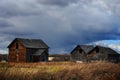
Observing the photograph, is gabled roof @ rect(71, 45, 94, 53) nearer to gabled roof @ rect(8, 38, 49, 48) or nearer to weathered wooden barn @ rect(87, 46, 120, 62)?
weathered wooden barn @ rect(87, 46, 120, 62)

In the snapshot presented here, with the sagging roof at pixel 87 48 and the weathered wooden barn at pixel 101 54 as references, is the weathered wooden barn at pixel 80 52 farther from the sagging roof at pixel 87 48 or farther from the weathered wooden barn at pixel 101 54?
the weathered wooden barn at pixel 101 54

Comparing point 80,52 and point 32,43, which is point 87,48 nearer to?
point 80,52

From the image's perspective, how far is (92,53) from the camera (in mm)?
83500

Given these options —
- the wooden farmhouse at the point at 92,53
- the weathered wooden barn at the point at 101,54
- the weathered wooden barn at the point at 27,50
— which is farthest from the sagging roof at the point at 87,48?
the weathered wooden barn at the point at 27,50

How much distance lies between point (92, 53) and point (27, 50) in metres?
17.2

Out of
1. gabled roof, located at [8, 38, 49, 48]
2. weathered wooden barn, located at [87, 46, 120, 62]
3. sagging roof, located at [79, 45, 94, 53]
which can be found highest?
gabled roof, located at [8, 38, 49, 48]

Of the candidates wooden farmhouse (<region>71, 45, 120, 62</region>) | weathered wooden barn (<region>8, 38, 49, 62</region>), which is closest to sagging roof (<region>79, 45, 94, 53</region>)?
wooden farmhouse (<region>71, 45, 120, 62</region>)

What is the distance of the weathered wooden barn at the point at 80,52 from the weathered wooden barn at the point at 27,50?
27.8ft

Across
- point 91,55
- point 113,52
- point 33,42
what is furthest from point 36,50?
point 113,52

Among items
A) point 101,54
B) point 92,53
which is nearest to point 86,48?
point 92,53

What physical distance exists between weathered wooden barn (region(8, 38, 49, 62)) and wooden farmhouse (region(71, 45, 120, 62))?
29.1ft

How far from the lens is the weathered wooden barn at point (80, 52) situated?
85069mm

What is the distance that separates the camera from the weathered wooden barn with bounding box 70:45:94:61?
→ 279ft

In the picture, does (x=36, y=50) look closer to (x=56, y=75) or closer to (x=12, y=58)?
(x=12, y=58)
